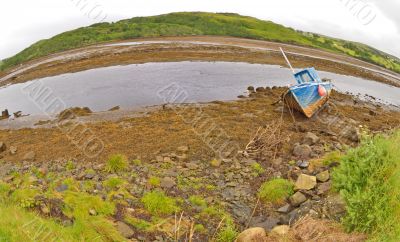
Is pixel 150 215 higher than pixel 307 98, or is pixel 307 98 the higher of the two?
pixel 307 98

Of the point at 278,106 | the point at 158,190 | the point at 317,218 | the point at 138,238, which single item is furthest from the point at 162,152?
the point at 278,106

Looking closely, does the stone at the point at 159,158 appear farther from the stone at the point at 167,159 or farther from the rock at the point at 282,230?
the rock at the point at 282,230

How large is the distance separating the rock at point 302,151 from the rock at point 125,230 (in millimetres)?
8960

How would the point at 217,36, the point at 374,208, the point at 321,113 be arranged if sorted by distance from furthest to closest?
the point at 217,36 → the point at 321,113 → the point at 374,208

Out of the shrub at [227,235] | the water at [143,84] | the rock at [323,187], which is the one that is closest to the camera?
the shrub at [227,235]

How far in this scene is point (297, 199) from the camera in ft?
42.9

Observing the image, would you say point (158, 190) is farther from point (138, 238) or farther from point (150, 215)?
point (138, 238)

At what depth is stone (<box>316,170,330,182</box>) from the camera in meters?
13.6

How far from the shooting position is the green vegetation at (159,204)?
12438mm

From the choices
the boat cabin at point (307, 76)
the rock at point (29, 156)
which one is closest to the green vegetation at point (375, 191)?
the rock at point (29, 156)

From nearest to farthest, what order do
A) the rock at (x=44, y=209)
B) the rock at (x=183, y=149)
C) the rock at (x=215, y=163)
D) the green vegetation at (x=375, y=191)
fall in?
the green vegetation at (x=375, y=191), the rock at (x=44, y=209), the rock at (x=215, y=163), the rock at (x=183, y=149)

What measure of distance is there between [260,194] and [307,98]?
1151cm

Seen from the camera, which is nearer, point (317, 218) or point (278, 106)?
point (317, 218)

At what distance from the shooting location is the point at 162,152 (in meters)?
17.7
